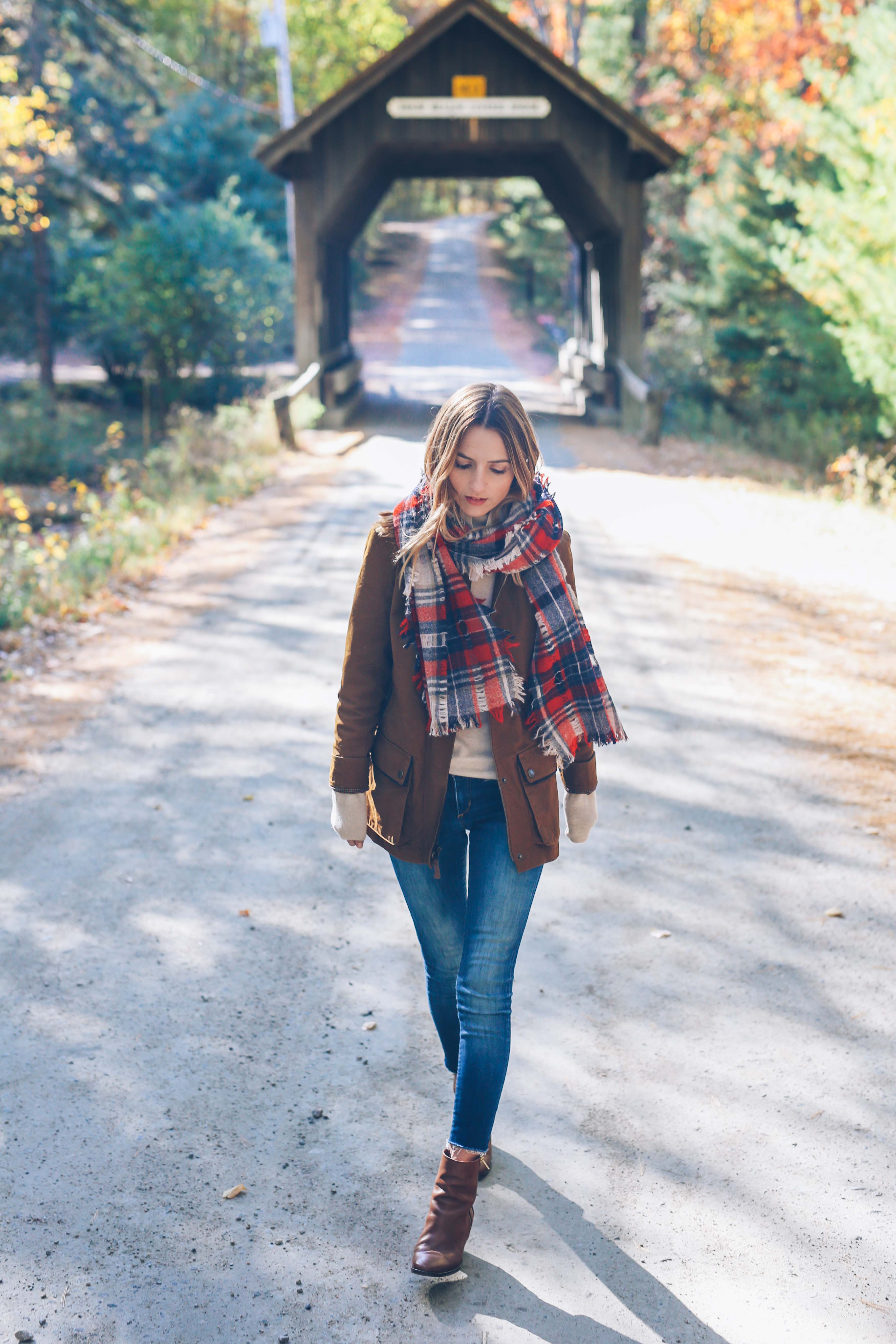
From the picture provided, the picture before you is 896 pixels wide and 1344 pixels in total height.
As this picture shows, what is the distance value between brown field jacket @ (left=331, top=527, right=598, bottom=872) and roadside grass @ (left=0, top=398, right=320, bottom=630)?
6024 millimetres

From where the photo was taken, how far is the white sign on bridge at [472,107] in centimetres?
1656

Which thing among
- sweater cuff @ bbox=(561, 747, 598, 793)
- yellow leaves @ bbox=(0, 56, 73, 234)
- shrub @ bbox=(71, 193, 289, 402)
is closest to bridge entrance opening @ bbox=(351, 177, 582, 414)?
shrub @ bbox=(71, 193, 289, 402)

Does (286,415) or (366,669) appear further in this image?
(286,415)

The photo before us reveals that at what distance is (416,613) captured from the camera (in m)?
2.74

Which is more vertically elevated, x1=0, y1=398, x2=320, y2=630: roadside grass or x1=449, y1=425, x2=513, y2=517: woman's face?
x1=449, y1=425, x2=513, y2=517: woman's face

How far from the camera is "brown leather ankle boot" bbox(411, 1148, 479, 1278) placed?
2635 mm

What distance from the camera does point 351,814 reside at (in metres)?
2.89

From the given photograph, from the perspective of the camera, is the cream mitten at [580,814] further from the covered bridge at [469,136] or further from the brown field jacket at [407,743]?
the covered bridge at [469,136]

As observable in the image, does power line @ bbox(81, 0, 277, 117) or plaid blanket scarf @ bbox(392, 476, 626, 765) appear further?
power line @ bbox(81, 0, 277, 117)

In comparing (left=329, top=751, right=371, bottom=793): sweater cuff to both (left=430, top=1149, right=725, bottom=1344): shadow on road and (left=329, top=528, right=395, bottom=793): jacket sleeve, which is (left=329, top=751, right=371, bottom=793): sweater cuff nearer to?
(left=329, top=528, right=395, bottom=793): jacket sleeve

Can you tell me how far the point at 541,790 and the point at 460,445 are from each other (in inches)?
33.1

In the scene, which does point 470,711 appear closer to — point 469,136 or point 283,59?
point 469,136

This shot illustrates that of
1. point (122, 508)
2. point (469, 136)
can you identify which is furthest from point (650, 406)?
point (122, 508)

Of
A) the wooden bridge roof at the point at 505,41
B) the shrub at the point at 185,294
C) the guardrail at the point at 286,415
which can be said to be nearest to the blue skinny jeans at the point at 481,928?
the guardrail at the point at 286,415
